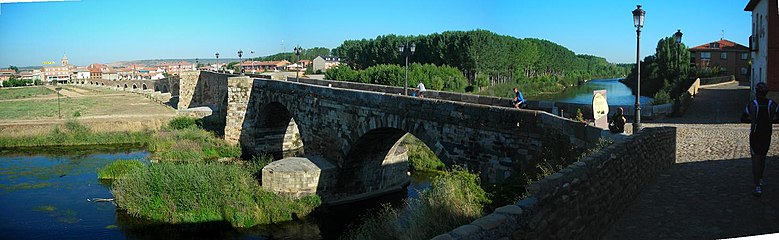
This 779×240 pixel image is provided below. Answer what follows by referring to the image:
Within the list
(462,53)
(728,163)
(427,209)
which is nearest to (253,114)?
(427,209)

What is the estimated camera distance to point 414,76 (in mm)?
43375

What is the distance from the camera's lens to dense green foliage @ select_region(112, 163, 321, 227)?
14.1 m

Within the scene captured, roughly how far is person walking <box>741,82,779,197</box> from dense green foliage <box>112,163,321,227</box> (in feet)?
35.8

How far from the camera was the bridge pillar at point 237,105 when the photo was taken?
25.3m

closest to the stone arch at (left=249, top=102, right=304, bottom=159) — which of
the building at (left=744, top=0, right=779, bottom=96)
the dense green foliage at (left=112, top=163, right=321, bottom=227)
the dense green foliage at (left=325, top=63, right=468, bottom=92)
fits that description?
the dense green foliage at (left=112, top=163, right=321, bottom=227)

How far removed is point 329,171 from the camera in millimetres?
16109

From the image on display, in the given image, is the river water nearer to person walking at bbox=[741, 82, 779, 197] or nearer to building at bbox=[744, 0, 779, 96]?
building at bbox=[744, 0, 779, 96]

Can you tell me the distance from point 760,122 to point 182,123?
28.2m

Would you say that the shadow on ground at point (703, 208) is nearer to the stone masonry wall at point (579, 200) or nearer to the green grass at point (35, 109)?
the stone masonry wall at point (579, 200)

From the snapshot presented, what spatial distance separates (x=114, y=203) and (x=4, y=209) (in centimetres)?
254

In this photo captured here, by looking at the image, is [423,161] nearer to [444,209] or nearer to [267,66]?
[444,209]

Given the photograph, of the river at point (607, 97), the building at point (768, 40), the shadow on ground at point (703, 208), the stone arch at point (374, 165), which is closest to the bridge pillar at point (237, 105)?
the stone arch at point (374, 165)

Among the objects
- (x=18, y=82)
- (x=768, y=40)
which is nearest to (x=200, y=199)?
(x=768, y=40)

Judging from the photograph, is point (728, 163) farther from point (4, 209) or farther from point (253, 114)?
point (253, 114)
